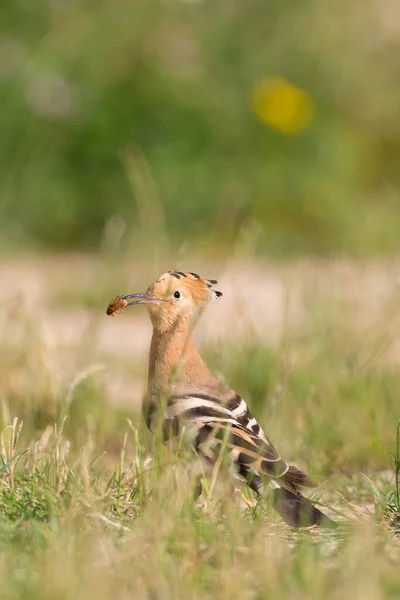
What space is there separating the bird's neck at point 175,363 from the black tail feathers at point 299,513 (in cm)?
34

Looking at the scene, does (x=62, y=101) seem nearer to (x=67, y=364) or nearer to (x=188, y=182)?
(x=188, y=182)

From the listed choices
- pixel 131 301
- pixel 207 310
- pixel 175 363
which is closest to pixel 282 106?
pixel 207 310

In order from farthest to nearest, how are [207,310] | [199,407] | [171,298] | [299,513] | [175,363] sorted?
[207,310]
[171,298]
[175,363]
[199,407]
[299,513]

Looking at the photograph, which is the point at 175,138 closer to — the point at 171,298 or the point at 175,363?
the point at 171,298

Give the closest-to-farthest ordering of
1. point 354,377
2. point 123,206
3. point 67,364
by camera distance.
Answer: point 354,377, point 67,364, point 123,206

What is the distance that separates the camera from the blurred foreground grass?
75.1 inches

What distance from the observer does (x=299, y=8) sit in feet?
29.9

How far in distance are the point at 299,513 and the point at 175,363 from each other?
0.47 m

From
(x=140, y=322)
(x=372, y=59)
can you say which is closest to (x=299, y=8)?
(x=372, y=59)

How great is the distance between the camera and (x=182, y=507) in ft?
7.24

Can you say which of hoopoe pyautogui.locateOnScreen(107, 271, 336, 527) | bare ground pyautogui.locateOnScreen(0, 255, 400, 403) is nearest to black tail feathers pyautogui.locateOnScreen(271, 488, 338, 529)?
hoopoe pyautogui.locateOnScreen(107, 271, 336, 527)

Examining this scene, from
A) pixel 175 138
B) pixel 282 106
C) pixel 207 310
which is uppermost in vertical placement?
pixel 282 106

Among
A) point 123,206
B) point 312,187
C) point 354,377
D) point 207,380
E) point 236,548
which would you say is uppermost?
point 312,187

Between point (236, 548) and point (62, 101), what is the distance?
5.64m
